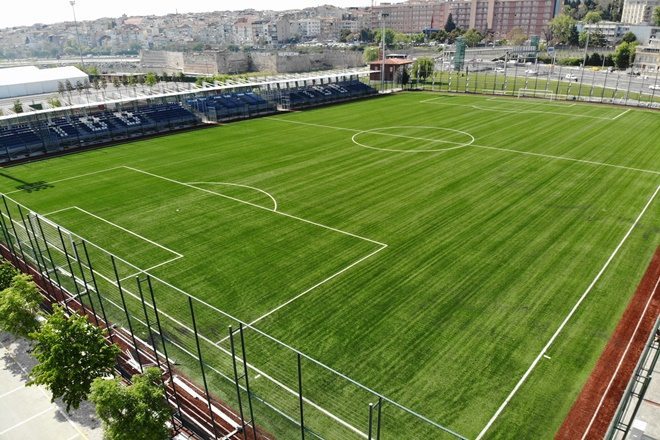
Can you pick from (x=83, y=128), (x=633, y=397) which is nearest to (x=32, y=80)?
(x=83, y=128)

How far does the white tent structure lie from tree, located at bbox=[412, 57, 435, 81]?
6720 centimetres

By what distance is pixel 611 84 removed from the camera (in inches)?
3221

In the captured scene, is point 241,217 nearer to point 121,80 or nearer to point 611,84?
point 611,84

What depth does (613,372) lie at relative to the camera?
15.2 m

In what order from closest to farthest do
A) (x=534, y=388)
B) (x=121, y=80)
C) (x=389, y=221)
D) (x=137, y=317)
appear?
(x=534, y=388) < (x=137, y=317) < (x=389, y=221) < (x=121, y=80)

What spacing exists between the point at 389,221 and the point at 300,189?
797cm

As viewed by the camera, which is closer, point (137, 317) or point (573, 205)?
point (137, 317)

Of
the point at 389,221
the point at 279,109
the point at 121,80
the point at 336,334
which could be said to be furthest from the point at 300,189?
the point at 121,80

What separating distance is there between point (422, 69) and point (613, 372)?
7894 centimetres

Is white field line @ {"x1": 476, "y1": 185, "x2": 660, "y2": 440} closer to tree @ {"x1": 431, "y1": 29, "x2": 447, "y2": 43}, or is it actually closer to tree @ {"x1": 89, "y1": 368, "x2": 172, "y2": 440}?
tree @ {"x1": 89, "y1": 368, "x2": 172, "y2": 440}

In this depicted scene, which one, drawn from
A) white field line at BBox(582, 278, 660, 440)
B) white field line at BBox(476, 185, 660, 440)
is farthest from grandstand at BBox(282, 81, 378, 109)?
white field line at BBox(582, 278, 660, 440)

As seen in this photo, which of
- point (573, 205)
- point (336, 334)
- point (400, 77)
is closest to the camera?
point (336, 334)

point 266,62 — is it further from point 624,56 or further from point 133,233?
point 133,233

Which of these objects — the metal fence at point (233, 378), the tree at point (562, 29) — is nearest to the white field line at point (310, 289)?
the metal fence at point (233, 378)
